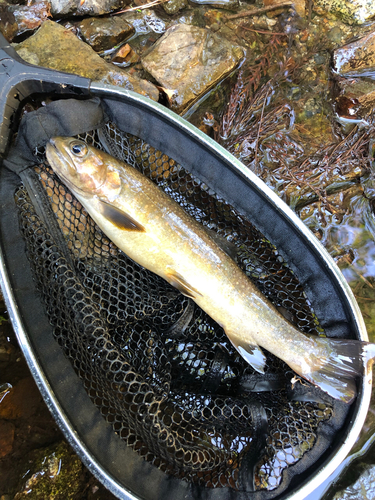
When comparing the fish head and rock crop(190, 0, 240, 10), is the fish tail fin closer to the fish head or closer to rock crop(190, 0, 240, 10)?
the fish head

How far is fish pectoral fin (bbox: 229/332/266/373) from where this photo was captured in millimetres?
2229

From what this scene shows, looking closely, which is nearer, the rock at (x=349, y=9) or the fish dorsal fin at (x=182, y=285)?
the fish dorsal fin at (x=182, y=285)

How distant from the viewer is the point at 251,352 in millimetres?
2254

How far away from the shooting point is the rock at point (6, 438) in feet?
8.51

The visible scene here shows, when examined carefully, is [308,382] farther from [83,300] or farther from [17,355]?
[17,355]

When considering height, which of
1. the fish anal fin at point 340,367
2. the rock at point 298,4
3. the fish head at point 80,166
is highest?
the rock at point 298,4

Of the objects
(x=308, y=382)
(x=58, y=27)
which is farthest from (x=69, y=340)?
(x=58, y=27)

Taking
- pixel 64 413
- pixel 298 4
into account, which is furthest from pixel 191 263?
pixel 298 4

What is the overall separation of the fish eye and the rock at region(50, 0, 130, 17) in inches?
73.5

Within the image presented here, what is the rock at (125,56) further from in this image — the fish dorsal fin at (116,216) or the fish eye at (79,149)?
the fish dorsal fin at (116,216)

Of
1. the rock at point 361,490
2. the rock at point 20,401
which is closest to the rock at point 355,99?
the rock at point 361,490

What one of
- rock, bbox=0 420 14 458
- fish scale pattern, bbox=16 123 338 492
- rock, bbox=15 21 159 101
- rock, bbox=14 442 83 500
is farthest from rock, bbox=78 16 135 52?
rock, bbox=14 442 83 500

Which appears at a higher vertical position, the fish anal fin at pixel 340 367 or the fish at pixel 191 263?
the fish at pixel 191 263

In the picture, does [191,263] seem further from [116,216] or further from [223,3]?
[223,3]
